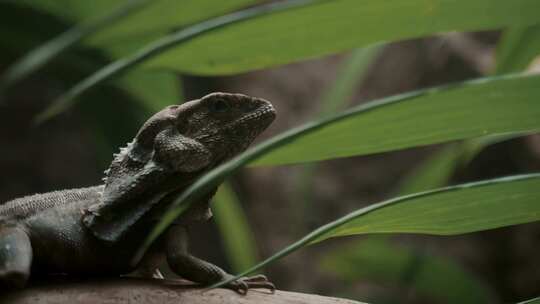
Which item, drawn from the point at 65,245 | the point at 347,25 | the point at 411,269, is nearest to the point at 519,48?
the point at 347,25

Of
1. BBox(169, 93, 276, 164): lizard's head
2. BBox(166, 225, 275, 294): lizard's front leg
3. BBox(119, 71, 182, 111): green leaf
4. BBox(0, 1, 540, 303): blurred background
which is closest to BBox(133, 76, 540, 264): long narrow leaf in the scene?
BBox(166, 225, 275, 294): lizard's front leg

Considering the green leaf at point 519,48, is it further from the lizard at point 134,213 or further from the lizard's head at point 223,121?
the lizard at point 134,213

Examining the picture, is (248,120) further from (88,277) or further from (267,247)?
(267,247)

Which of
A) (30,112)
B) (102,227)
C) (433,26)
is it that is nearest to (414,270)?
(102,227)

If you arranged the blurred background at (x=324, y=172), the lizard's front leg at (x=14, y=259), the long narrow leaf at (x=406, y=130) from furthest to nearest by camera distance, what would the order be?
1. the blurred background at (x=324, y=172)
2. the lizard's front leg at (x=14, y=259)
3. the long narrow leaf at (x=406, y=130)

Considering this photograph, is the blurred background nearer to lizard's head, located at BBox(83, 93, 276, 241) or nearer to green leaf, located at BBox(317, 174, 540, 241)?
lizard's head, located at BBox(83, 93, 276, 241)

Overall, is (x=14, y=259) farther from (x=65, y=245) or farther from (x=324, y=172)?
(x=324, y=172)

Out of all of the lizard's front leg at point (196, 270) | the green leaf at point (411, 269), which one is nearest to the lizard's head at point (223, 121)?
the lizard's front leg at point (196, 270)
